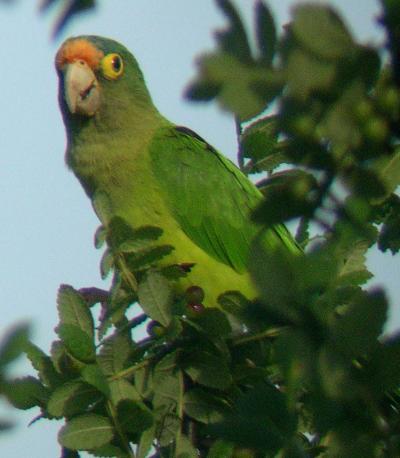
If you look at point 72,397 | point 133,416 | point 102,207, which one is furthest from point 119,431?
point 102,207

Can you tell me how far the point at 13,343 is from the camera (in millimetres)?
1029

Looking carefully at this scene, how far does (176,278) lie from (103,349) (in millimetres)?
311

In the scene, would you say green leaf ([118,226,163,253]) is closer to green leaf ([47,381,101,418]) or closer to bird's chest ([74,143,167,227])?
green leaf ([47,381,101,418])

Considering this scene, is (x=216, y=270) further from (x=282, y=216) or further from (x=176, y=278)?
(x=282, y=216)

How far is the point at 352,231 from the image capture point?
1021mm

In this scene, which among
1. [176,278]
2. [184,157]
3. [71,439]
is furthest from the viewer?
[184,157]

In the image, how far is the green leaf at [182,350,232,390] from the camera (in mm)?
2604

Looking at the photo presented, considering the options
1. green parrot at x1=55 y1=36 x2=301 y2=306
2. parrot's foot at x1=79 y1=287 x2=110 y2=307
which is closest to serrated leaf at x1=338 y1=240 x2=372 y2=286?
parrot's foot at x1=79 y1=287 x2=110 y2=307

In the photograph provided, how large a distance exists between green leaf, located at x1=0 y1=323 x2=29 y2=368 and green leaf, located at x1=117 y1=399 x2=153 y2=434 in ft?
4.26

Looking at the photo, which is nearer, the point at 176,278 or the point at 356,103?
the point at 356,103

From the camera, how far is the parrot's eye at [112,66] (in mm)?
4781

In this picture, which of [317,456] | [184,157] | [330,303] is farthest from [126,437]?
[184,157]

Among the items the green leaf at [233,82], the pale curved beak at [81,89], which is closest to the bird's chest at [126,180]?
the pale curved beak at [81,89]

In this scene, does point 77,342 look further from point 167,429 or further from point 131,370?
point 167,429
